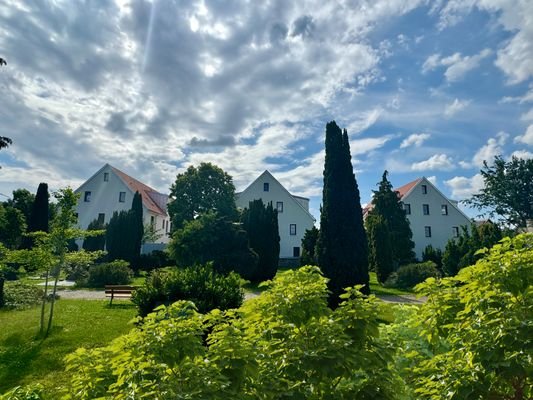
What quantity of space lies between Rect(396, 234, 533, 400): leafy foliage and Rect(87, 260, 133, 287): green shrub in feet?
77.3

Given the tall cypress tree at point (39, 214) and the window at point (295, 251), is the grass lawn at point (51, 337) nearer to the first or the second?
the tall cypress tree at point (39, 214)

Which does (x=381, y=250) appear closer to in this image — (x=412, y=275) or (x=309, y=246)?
(x=412, y=275)

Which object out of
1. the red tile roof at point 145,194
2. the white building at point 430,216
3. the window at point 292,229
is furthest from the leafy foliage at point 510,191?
the red tile roof at point 145,194

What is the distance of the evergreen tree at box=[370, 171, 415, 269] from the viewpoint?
96.5 ft

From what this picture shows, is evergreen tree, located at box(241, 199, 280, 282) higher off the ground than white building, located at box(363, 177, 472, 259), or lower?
lower

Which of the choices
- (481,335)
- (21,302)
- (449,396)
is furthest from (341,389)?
(21,302)

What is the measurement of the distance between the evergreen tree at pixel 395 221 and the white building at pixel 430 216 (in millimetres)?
6190

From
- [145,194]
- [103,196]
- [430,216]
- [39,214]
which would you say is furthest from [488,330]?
[145,194]

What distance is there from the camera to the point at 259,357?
325 centimetres

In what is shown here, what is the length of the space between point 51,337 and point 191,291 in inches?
181

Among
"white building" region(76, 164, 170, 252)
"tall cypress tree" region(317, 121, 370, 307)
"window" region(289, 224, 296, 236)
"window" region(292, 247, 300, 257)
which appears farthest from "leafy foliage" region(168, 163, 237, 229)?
"tall cypress tree" region(317, 121, 370, 307)

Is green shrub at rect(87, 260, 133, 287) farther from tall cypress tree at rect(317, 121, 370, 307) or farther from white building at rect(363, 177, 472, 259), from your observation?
white building at rect(363, 177, 472, 259)

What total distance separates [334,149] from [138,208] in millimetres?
23207

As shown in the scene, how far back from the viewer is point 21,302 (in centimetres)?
1527
